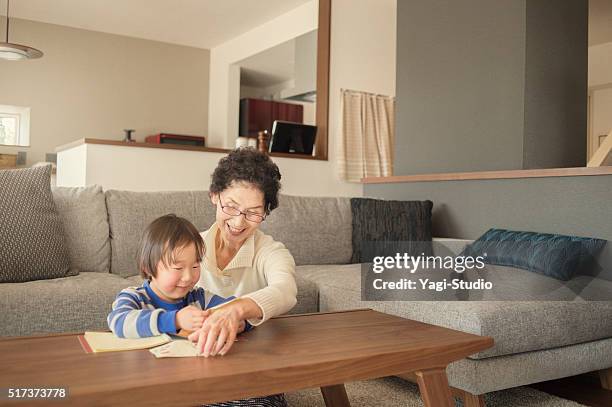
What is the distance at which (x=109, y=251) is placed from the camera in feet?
9.14

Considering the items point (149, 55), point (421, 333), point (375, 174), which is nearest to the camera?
point (421, 333)

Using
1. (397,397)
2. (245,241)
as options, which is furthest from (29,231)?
(397,397)

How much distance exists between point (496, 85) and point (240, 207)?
2.60 m

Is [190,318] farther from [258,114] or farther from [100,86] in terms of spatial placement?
[258,114]

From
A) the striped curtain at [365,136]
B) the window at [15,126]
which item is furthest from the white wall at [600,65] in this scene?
the window at [15,126]

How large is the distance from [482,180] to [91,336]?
2657 mm

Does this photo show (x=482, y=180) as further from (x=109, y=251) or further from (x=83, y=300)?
(x=83, y=300)

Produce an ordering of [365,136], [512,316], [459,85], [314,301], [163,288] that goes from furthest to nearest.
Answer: [365,136] → [459,85] → [314,301] → [512,316] → [163,288]

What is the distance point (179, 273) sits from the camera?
1.34 metres

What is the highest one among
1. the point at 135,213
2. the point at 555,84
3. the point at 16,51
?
the point at 16,51

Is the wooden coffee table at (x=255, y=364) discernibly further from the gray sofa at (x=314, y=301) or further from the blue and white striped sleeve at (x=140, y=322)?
the gray sofa at (x=314, y=301)

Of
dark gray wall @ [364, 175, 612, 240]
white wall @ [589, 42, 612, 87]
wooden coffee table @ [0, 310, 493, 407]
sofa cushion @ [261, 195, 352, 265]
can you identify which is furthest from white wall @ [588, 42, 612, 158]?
wooden coffee table @ [0, 310, 493, 407]

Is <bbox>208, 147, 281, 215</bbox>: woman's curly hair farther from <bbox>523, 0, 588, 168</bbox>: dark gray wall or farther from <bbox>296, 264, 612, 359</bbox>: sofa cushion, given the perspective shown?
<bbox>523, 0, 588, 168</bbox>: dark gray wall

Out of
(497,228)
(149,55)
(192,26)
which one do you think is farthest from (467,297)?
(149,55)
